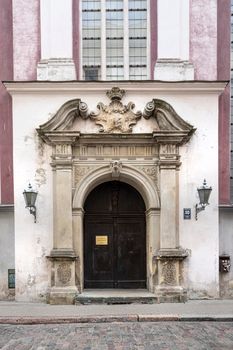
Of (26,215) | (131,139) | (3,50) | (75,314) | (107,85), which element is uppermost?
(3,50)

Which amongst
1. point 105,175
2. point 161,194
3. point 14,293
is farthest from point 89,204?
point 14,293

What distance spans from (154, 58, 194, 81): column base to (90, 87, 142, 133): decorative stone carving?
1074 millimetres

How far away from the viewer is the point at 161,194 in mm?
12000

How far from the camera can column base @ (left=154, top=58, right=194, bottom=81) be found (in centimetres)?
1223

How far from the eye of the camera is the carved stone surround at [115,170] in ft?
38.7

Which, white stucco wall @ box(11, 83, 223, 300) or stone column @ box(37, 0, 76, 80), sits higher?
stone column @ box(37, 0, 76, 80)

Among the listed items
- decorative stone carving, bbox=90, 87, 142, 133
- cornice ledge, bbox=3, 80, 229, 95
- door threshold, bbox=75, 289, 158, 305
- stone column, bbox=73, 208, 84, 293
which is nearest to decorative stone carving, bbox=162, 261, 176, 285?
door threshold, bbox=75, 289, 158, 305

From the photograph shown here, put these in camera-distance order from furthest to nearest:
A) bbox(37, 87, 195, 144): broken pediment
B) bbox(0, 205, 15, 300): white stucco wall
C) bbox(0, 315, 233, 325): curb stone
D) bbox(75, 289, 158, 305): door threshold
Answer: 1. bbox(0, 205, 15, 300): white stucco wall
2. bbox(37, 87, 195, 144): broken pediment
3. bbox(75, 289, 158, 305): door threshold
4. bbox(0, 315, 233, 325): curb stone

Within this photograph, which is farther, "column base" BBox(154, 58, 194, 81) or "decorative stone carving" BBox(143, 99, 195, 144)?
"column base" BBox(154, 58, 194, 81)

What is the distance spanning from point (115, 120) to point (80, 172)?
1586 mm

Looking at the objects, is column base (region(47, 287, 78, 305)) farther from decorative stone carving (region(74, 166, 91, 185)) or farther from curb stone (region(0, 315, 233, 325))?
decorative stone carving (region(74, 166, 91, 185))

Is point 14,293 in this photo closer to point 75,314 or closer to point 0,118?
point 75,314

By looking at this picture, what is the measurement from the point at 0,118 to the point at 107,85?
2973 mm

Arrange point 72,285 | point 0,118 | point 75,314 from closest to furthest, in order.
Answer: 1. point 75,314
2. point 72,285
3. point 0,118
